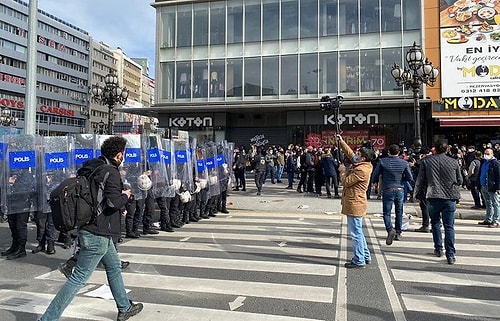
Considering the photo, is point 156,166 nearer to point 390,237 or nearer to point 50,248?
point 50,248

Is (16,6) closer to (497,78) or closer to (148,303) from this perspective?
(497,78)

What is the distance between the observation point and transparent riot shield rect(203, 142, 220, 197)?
37.0 feet

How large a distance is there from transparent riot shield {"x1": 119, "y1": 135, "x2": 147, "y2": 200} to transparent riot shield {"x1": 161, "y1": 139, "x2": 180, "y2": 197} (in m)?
0.61

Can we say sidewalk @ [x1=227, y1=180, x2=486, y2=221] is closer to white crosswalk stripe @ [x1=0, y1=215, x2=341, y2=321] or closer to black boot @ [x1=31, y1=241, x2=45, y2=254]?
white crosswalk stripe @ [x1=0, y1=215, x2=341, y2=321]

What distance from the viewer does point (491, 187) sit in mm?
10078

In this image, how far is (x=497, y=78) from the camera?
86.5ft

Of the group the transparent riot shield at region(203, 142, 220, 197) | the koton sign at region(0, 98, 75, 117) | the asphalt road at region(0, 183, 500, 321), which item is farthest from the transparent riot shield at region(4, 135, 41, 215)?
the koton sign at region(0, 98, 75, 117)

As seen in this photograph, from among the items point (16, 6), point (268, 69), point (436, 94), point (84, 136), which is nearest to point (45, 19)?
point (16, 6)

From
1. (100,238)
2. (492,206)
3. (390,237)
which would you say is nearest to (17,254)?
(100,238)

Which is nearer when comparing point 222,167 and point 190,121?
point 222,167

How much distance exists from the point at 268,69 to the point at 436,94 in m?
11.3

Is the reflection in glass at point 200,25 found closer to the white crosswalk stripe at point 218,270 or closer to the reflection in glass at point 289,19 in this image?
the reflection in glass at point 289,19

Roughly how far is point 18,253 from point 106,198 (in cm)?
427

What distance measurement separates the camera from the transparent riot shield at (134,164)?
8648 mm
